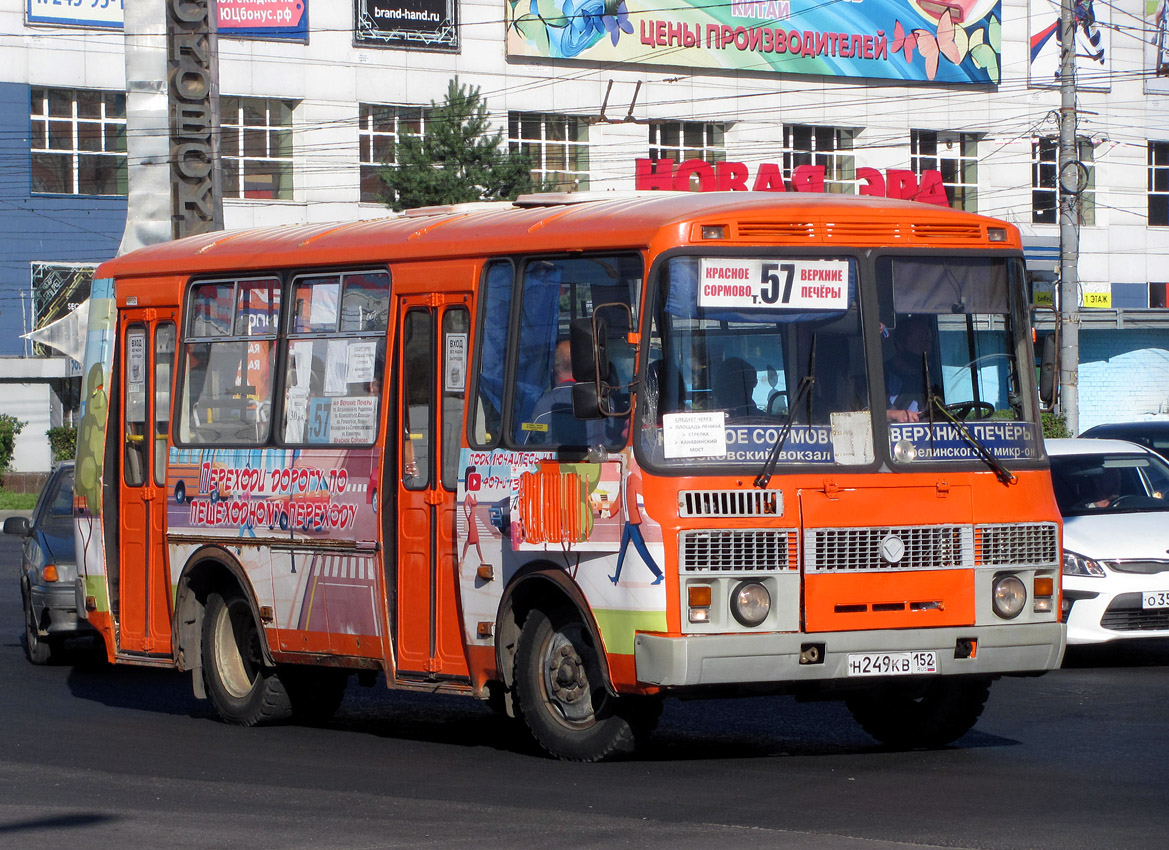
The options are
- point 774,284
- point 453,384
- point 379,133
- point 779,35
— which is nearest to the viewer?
point 774,284

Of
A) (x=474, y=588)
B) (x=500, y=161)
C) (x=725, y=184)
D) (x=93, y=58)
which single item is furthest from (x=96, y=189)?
(x=474, y=588)

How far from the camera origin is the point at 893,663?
889 centimetres

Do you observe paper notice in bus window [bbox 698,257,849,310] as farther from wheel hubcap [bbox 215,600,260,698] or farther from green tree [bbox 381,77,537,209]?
green tree [bbox 381,77,537,209]

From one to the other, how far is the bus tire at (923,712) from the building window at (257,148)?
40.4m

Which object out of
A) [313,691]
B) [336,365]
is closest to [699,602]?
[336,365]

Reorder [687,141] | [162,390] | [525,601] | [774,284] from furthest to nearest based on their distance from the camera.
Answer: [687,141], [162,390], [525,601], [774,284]

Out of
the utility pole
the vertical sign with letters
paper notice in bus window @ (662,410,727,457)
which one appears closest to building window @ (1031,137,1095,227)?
the utility pole

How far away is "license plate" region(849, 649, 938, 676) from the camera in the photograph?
8820 mm

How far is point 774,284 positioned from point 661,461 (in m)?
1.00

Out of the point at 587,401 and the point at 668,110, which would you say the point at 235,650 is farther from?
the point at 668,110

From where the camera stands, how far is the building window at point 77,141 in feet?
155

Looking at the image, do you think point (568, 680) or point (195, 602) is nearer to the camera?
point (568, 680)

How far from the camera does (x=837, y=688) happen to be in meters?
8.92

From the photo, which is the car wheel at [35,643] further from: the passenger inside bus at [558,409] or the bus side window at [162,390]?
the passenger inside bus at [558,409]
